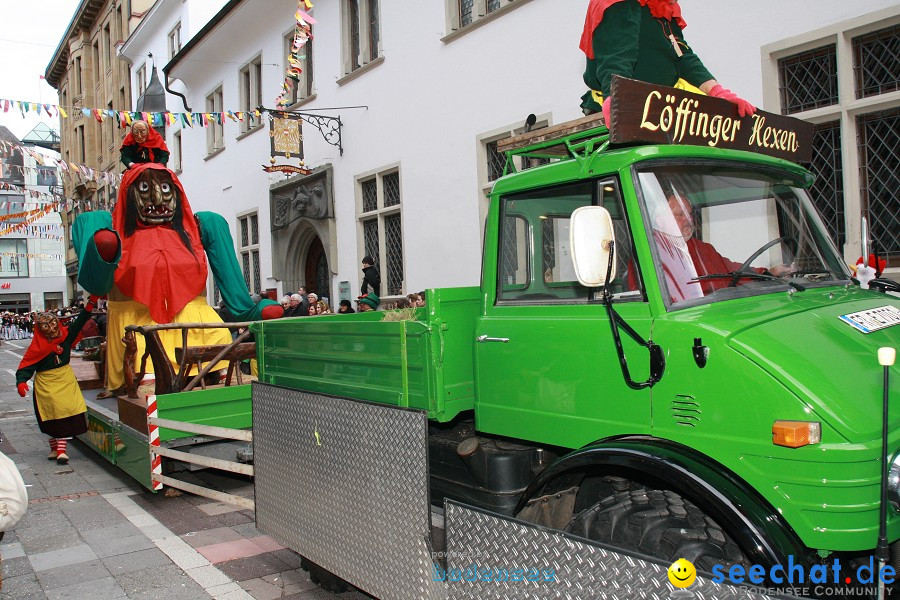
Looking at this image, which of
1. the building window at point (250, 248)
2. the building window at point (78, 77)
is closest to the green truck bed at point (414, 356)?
the building window at point (250, 248)

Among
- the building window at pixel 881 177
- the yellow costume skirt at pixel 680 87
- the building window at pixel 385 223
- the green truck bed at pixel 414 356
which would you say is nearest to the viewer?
the green truck bed at pixel 414 356

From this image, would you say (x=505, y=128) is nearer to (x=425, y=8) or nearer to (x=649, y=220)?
Answer: (x=425, y=8)

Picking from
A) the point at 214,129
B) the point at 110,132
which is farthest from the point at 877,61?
the point at 110,132

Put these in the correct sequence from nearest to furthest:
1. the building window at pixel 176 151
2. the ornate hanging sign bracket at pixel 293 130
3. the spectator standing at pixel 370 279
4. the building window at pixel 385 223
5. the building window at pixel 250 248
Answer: the spectator standing at pixel 370 279 < the building window at pixel 385 223 < the ornate hanging sign bracket at pixel 293 130 < the building window at pixel 250 248 < the building window at pixel 176 151

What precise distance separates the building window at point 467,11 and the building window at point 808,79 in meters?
4.76

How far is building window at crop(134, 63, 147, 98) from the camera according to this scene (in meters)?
26.1

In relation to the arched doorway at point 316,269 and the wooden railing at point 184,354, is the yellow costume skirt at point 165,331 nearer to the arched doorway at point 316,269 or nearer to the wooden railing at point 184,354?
the wooden railing at point 184,354

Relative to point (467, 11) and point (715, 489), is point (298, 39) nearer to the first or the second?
point (467, 11)

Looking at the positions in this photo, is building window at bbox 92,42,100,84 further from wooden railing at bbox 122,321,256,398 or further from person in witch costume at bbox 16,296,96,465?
wooden railing at bbox 122,321,256,398

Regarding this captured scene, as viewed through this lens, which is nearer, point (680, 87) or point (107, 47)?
point (680, 87)

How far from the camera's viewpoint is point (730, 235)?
3107 millimetres

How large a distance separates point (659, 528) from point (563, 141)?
5.60ft

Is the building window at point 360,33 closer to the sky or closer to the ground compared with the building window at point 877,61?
closer to the sky

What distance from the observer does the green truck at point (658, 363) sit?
7.56ft
